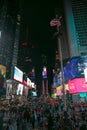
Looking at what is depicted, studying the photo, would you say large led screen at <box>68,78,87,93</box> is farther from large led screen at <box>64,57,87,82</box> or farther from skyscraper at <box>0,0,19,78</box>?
skyscraper at <box>0,0,19,78</box>

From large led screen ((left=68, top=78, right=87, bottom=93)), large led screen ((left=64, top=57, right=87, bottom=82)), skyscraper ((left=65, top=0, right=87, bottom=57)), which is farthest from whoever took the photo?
skyscraper ((left=65, top=0, right=87, bottom=57))

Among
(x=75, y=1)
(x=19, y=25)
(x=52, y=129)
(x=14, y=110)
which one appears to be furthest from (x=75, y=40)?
(x=19, y=25)

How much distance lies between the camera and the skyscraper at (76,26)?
7819cm

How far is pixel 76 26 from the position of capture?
277ft

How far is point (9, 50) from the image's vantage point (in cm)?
15812

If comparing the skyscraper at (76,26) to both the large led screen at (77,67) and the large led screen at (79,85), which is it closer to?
the large led screen at (77,67)

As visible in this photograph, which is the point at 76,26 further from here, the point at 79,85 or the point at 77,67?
the point at 79,85

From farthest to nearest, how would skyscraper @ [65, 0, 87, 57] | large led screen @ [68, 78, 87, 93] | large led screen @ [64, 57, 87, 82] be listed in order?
skyscraper @ [65, 0, 87, 57] → large led screen @ [64, 57, 87, 82] → large led screen @ [68, 78, 87, 93]

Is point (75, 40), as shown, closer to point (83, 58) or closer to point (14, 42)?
point (83, 58)

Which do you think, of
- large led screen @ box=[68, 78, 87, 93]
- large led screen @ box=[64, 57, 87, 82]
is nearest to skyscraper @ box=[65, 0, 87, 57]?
large led screen @ box=[64, 57, 87, 82]

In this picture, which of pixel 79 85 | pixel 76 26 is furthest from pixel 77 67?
pixel 76 26

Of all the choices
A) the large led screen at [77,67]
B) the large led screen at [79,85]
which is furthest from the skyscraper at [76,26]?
the large led screen at [79,85]

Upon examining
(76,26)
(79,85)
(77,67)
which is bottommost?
(79,85)

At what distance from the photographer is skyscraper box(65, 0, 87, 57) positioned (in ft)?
257
